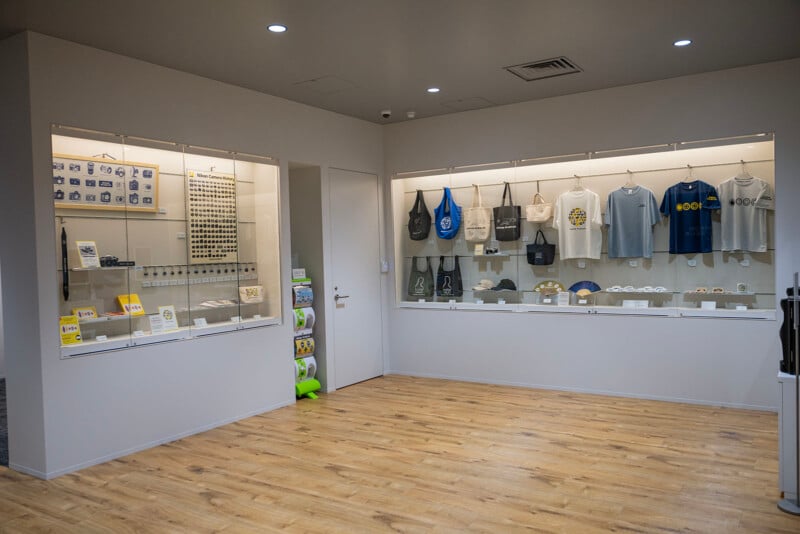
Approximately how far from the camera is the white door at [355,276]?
6871mm

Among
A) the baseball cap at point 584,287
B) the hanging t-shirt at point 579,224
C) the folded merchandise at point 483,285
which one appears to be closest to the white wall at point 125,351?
the folded merchandise at point 483,285

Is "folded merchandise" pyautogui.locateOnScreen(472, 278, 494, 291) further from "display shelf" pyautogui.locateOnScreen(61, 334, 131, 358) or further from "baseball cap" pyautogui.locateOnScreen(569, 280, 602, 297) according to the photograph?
"display shelf" pyautogui.locateOnScreen(61, 334, 131, 358)

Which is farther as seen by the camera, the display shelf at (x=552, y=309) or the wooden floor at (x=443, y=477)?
the display shelf at (x=552, y=309)

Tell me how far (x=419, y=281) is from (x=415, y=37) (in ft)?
11.4

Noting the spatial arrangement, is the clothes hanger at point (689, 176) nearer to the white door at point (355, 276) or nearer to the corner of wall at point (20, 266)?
the white door at point (355, 276)

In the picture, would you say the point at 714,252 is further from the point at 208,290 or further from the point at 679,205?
the point at 208,290

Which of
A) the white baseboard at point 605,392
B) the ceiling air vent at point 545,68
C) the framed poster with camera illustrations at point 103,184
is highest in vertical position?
the ceiling air vent at point 545,68

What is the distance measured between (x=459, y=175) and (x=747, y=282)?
3096 millimetres

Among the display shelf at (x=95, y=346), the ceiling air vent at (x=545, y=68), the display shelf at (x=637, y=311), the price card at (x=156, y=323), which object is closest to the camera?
the display shelf at (x=95, y=346)

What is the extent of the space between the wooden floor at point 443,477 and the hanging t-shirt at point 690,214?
150 centimetres

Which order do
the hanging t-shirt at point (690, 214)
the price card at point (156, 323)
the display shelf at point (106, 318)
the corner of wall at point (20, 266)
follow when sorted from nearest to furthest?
the corner of wall at point (20, 266) → the display shelf at point (106, 318) → the price card at point (156, 323) → the hanging t-shirt at point (690, 214)

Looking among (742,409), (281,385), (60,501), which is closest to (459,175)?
(281,385)

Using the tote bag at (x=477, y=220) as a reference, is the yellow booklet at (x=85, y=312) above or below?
below

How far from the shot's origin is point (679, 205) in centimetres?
600
